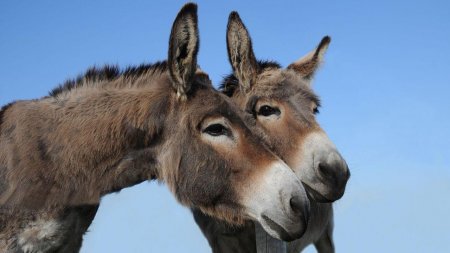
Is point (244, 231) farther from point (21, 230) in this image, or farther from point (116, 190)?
point (21, 230)

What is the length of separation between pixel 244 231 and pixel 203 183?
2.11 meters

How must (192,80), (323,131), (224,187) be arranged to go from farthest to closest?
(323,131) → (192,80) → (224,187)

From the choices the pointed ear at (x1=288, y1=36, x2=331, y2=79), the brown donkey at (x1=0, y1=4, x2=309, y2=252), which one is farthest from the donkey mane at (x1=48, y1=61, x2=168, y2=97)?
the pointed ear at (x1=288, y1=36, x2=331, y2=79)

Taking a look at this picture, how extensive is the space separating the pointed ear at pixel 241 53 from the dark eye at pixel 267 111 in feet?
1.30

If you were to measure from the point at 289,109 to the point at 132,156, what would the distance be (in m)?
2.27

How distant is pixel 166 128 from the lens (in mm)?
4402

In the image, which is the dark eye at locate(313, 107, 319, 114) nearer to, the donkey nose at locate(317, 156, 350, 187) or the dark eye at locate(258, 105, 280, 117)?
the dark eye at locate(258, 105, 280, 117)

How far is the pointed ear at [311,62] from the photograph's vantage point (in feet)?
23.6

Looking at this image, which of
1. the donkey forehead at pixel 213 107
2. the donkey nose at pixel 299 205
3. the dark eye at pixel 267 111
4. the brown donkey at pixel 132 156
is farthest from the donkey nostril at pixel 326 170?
the donkey nose at pixel 299 205

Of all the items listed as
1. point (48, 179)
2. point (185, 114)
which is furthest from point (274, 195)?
point (48, 179)

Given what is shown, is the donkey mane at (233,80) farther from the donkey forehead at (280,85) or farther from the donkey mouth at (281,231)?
the donkey mouth at (281,231)

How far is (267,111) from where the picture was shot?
6211 millimetres

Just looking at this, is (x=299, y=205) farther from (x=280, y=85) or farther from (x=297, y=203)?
(x=280, y=85)

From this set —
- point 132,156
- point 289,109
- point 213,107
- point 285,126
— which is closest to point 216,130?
point 213,107
